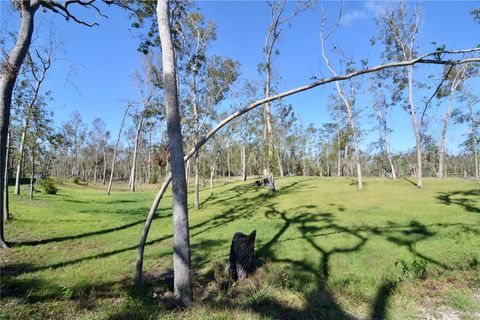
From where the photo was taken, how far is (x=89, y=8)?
8.52 m

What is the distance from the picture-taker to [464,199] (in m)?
14.1

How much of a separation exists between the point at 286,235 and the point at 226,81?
12066 mm

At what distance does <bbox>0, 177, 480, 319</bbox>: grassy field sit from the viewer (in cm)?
464

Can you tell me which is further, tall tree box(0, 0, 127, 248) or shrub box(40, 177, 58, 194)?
shrub box(40, 177, 58, 194)

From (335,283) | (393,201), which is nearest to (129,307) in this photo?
(335,283)

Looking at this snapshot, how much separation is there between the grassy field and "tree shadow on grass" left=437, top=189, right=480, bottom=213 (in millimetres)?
51

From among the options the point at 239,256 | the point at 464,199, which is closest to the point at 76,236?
the point at 239,256

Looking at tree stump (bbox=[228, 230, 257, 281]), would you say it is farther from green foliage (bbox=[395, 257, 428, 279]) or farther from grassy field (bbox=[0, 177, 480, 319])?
green foliage (bbox=[395, 257, 428, 279])

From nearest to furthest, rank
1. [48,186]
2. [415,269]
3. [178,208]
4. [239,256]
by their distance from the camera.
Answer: [178,208] < [415,269] < [239,256] < [48,186]

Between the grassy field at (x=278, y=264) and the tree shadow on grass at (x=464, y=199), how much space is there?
51 millimetres

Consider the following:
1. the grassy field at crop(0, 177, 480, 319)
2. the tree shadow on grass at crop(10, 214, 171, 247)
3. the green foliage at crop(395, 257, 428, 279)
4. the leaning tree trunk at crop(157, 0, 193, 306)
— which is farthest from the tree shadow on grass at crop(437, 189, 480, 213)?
the tree shadow on grass at crop(10, 214, 171, 247)

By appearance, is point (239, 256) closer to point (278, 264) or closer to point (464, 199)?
point (278, 264)

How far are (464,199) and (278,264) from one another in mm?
11598

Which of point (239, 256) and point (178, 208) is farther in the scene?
point (239, 256)
